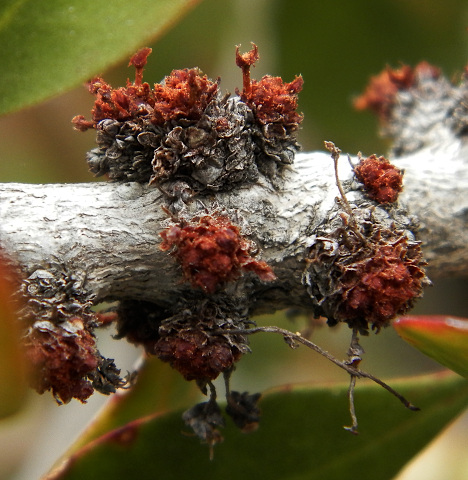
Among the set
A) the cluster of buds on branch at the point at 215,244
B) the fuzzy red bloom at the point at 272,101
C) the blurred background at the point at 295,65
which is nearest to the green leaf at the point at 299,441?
the cluster of buds on branch at the point at 215,244

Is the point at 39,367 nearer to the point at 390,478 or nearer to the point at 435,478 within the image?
the point at 390,478

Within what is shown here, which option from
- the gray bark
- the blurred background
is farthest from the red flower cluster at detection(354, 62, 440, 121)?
the gray bark

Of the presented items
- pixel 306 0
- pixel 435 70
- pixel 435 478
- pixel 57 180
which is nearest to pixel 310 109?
pixel 306 0

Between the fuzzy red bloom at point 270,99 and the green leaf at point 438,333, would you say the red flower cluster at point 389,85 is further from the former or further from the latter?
the green leaf at point 438,333

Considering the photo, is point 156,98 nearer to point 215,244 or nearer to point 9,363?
point 215,244

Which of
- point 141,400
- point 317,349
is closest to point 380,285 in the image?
point 317,349
